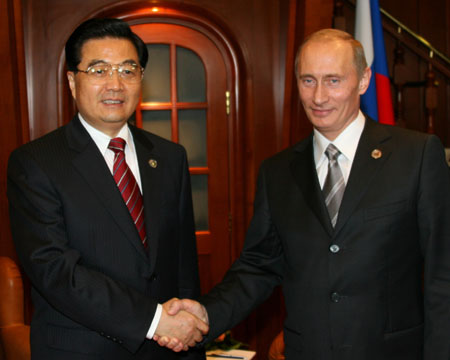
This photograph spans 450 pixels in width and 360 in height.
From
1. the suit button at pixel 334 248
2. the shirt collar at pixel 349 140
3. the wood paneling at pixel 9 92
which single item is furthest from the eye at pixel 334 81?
the wood paneling at pixel 9 92

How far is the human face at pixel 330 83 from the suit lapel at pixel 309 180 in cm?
14

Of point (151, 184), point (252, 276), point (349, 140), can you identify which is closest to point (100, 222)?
point (151, 184)

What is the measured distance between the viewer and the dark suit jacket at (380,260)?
1.84m

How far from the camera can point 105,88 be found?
2.07m

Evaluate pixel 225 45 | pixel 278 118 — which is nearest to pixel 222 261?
pixel 278 118

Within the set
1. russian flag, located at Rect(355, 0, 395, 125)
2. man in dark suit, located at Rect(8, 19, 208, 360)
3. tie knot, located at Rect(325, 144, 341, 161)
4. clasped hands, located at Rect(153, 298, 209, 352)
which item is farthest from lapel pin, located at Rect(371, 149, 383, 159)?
russian flag, located at Rect(355, 0, 395, 125)

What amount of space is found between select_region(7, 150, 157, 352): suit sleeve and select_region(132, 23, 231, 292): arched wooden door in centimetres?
227

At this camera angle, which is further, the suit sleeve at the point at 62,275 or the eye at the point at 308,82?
the eye at the point at 308,82

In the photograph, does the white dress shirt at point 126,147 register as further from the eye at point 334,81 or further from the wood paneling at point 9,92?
the wood paneling at point 9,92

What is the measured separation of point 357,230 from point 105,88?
978 millimetres

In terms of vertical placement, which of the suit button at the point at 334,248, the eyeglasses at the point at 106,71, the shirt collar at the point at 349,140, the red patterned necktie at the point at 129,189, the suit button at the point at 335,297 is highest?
the eyeglasses at the point at 106,71

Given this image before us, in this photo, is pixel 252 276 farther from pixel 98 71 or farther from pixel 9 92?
pixel 9 92

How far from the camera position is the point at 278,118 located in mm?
4133

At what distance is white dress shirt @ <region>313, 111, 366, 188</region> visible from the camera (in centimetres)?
201
